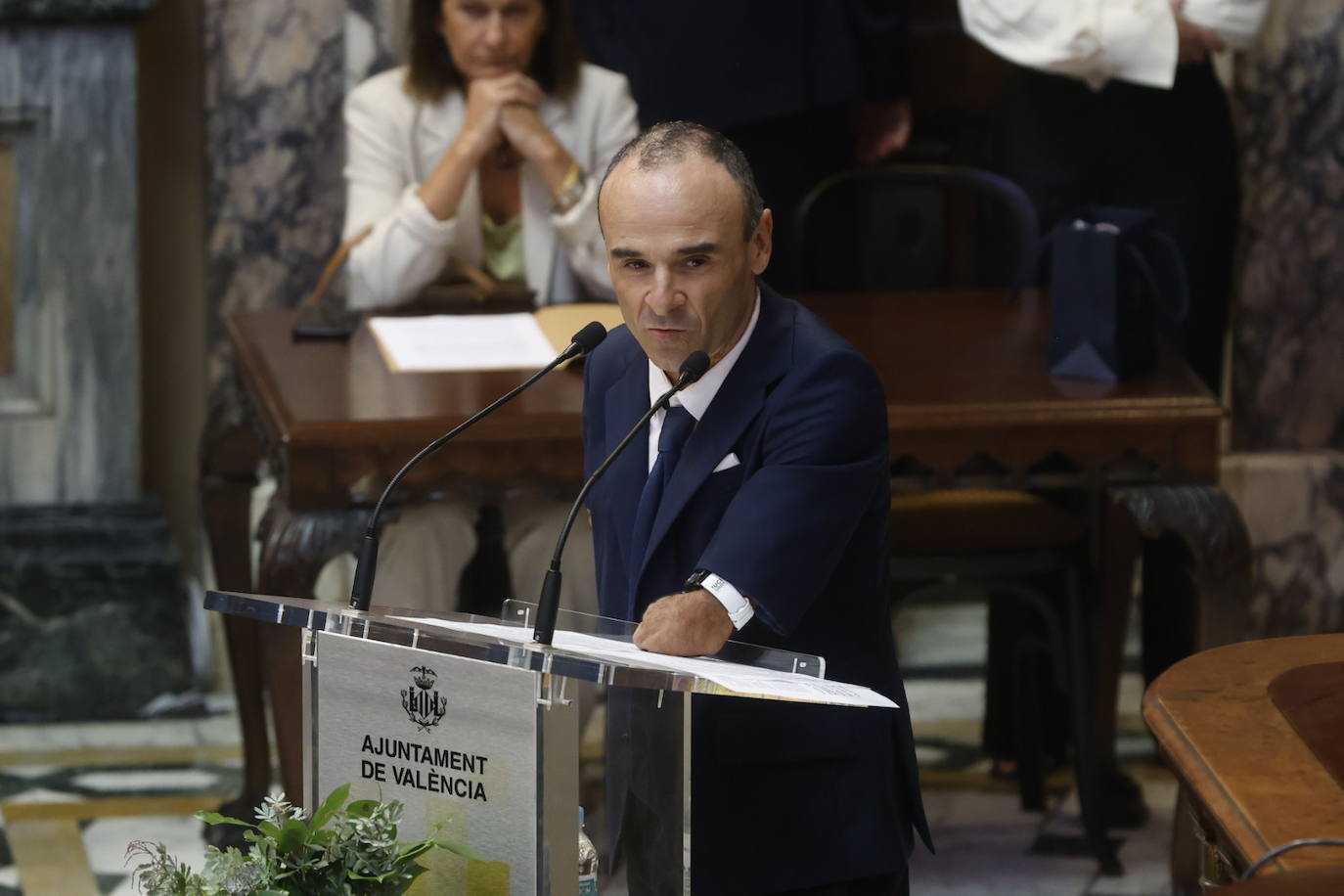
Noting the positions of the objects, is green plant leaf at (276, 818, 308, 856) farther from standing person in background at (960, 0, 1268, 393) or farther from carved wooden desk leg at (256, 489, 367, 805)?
standing person in background at (960, 0, 1268, 393)

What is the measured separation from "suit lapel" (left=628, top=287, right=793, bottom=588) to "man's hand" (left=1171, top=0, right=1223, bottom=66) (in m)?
2.48

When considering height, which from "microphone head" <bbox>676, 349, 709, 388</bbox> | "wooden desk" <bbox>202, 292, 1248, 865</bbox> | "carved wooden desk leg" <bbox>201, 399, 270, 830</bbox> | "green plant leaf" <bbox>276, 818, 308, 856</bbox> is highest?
"microphone head" <bbox>676, 349, 709, 388</bbox>

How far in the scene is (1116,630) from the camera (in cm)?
397

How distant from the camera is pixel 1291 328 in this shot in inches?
198

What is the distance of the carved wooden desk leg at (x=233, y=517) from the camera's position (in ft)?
13.0

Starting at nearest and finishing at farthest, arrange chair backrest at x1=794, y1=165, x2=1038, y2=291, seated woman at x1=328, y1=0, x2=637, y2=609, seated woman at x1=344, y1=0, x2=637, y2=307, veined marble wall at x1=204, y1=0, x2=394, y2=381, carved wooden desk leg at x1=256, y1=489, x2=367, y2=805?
carved wooden desk leg at x1=256, y1=489, x2=367, y2=805 → seated woman at x1=328, y1=0, x2=637, y2=609 → seated woman at x1=344, y1=0, x2=637, y2=307 → chair backrest at x1=794, y1=165, x2=1038, y2=291 → veined marble wall at x1=204, y1=0, x2=394, y2=381

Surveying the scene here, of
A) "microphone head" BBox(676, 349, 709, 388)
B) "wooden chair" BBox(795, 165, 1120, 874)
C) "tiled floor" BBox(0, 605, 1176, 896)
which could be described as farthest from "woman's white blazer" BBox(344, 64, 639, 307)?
"microphone head" BBox(676, 349, 709, 388)

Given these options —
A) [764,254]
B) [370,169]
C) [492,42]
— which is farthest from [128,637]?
[764,254]

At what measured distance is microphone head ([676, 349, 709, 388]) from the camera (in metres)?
1.92

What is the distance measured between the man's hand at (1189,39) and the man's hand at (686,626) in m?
2.70

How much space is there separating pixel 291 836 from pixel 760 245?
743 mm

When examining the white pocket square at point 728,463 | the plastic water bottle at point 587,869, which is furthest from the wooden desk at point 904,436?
the plastic water bottle at point 587,869

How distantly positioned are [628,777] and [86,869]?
2149mm

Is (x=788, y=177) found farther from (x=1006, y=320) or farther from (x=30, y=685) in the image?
(x=30, y=685)
